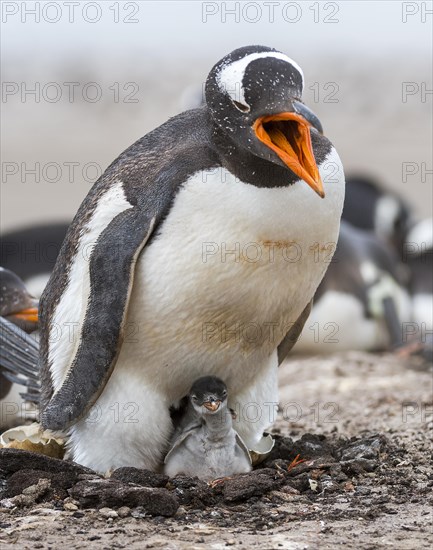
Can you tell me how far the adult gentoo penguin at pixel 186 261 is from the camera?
386 centimetres

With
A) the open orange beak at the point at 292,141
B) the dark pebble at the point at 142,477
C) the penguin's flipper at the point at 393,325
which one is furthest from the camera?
the penguin's flipper at the point at 393,325

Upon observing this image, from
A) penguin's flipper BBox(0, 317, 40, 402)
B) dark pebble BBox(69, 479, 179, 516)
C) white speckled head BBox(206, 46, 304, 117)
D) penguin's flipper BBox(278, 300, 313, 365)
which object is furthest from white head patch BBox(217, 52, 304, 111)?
penguin's flipper BBox(0, 317, 40, 402)

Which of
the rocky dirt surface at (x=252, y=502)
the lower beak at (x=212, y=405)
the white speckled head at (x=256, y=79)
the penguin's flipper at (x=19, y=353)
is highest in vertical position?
the white speckled head at (x=256, y=79)

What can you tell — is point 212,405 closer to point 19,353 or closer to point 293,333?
point 293,333

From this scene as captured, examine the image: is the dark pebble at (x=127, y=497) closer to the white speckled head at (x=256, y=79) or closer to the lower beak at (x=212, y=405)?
the lower beak at (x=212, y=405)

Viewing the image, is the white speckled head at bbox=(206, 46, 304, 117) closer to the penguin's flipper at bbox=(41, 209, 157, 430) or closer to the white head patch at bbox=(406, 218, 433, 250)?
the penguin's flipper at bbox=(41, 209, 157, 430)

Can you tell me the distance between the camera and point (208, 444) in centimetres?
418

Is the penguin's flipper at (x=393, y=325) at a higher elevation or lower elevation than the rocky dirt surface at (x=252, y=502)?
higher

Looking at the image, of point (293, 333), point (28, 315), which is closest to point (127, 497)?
point (293, 333)

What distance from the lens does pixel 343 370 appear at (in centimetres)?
797

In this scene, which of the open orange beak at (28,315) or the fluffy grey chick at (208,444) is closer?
the fluffy grey chick at (208,444)

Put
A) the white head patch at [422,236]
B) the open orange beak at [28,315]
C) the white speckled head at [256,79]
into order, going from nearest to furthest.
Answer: the white speckled head at [256,79], the open orange beak at [28,315], the white head patch at [422,236]

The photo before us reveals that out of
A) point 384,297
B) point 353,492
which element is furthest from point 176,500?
point 384,297

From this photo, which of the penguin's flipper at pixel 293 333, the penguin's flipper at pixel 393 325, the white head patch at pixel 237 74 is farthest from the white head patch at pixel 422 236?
the white head patch at pixel 237 74
